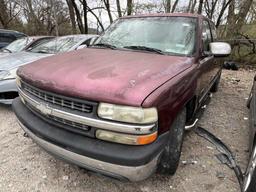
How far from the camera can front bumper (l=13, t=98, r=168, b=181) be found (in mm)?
1812

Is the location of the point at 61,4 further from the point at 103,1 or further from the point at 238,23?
the point at 238,23

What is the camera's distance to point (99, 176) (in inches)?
98.3

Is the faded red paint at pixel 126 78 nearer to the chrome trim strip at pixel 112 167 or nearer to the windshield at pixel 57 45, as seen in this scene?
the chrome trim strip at pixel 112 167

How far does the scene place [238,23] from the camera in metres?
9.89

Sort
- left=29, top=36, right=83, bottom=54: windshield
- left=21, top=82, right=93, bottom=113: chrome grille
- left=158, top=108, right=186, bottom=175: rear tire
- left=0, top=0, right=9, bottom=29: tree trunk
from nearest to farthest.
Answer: left=21, top=82, right=93, bottom=113: chrome grille
left=158, top=108, right=186, bottom=175: rear tire
left=29, top=36, right=83, bottom=54: windshield
left=0, top=0, right=9, bottom=29: tree trunk

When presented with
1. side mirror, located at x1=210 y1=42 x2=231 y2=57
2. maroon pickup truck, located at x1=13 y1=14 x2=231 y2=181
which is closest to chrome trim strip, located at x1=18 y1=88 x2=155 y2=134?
maroon pickup truck, located at x1=13 y1=14 x2=231 y2=181

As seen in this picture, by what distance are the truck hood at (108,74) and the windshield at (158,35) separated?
24 centimetres

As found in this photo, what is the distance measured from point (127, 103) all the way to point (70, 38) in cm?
463

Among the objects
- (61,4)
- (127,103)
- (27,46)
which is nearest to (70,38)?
(27,46)

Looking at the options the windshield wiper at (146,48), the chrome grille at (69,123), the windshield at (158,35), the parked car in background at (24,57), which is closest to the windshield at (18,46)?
the parked car in background at (24,57)

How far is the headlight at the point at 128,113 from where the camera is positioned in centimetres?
178

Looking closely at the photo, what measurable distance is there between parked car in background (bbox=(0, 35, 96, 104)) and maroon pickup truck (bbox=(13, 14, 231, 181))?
1521 mm

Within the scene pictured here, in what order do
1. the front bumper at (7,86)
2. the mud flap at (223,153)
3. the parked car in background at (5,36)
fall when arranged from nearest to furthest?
the mud flap at (223,153)
the front bumper at (7,86)
the parked car in background at (5,36)

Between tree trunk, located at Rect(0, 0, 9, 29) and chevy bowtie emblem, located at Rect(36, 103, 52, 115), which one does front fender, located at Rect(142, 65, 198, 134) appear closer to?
chevy bowtie emblem, located at Rect(36, 103, 52, 115)
